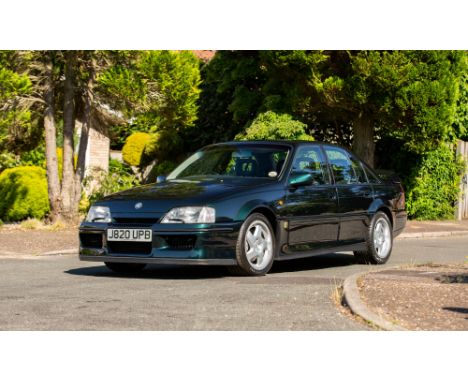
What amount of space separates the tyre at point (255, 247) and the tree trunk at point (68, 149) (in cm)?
Answer: 820

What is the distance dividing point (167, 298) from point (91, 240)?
2221mm

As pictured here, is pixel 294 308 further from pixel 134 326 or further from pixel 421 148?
pixel 421 148

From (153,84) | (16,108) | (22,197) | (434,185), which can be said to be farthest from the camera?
(434,185)

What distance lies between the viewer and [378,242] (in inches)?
496

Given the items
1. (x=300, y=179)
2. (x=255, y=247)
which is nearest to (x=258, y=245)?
(x=255, y=247)

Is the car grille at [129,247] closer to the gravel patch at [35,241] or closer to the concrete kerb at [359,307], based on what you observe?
the concrete kerb at [359,307]

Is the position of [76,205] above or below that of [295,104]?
below

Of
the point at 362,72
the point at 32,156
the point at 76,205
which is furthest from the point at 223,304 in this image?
the point at 32,156

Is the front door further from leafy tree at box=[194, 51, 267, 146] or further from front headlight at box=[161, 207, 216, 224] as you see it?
leafy tree at box=[194, 51, 267, 146]

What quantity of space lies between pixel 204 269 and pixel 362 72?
9275mm

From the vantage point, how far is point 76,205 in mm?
18266

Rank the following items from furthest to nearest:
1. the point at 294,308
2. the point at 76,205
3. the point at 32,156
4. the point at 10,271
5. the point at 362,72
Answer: the point at 32,156 → the point at 362,72 → the point at 76,205 → the point at 10,271 → the point at 294,308

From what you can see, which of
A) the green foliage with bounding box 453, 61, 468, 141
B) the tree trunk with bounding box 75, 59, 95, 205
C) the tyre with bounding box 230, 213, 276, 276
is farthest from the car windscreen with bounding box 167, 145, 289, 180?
the green foliage with bounding box 453, 61, 468, 141

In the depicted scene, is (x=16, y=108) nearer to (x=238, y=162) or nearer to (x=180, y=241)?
A: (x=238, y=162)
